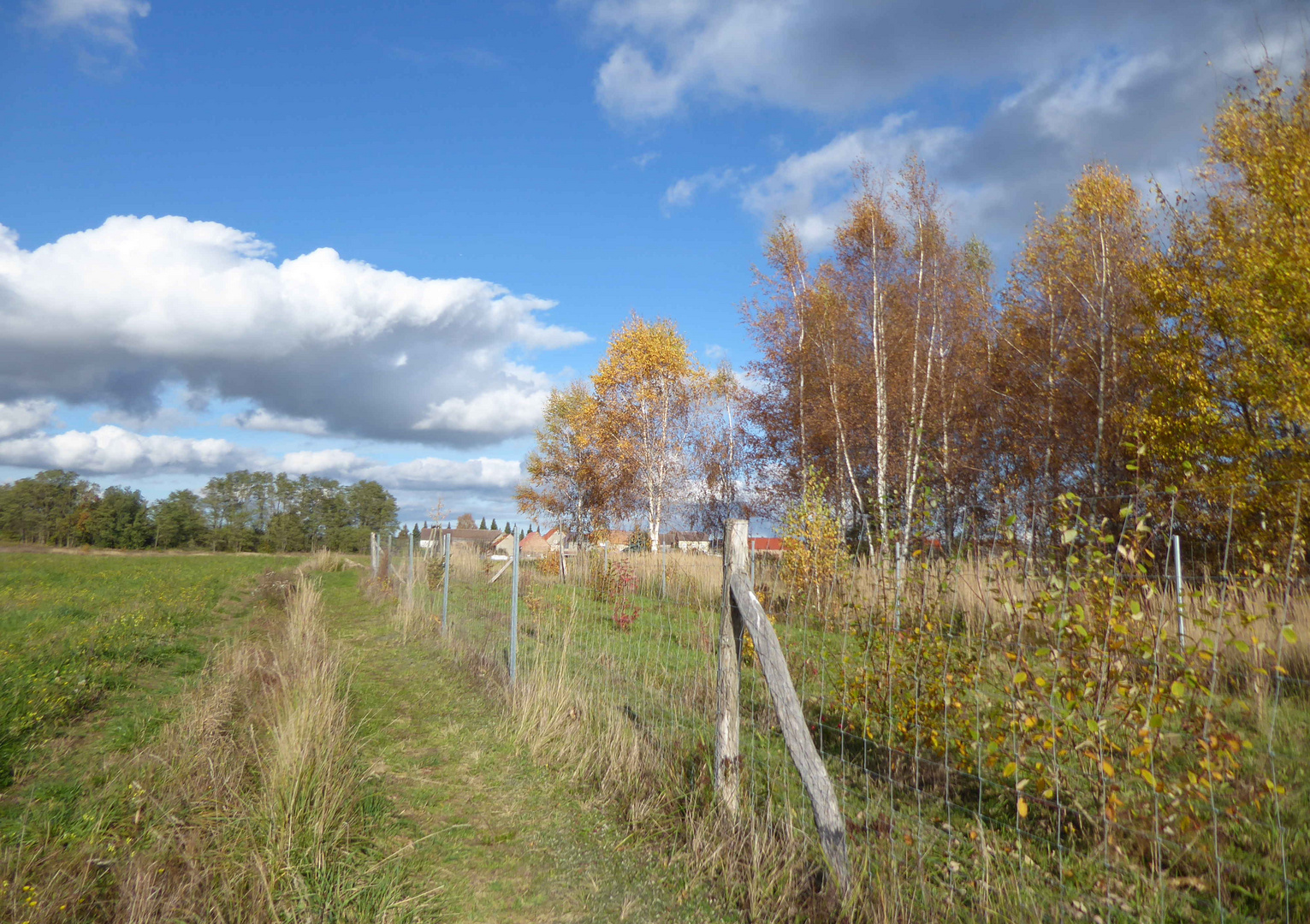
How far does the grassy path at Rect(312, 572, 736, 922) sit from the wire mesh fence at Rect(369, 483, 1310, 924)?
609 mm

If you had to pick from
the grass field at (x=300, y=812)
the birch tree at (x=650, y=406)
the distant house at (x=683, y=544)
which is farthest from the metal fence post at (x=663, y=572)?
the birch tree at (x=650, y=406)

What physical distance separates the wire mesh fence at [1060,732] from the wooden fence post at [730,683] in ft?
0.50

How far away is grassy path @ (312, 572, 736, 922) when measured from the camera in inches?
129

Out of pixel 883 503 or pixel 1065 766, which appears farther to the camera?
pixel 883 503

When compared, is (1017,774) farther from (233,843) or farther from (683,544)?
(683,544)

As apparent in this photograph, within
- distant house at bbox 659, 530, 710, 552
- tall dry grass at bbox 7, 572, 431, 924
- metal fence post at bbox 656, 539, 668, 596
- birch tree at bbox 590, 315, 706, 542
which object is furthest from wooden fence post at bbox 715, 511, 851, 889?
birch tree at bbox 590, 315, 706, 542

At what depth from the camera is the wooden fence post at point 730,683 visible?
3670 millimetres

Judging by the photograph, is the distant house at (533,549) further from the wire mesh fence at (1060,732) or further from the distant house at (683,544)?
the wire mesh fence at (1060,732)

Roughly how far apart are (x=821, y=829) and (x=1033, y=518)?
1806mm

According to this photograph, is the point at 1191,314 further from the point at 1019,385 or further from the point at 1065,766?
the point at 1065,766

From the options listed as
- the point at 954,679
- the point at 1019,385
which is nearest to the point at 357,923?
the point at 954,679

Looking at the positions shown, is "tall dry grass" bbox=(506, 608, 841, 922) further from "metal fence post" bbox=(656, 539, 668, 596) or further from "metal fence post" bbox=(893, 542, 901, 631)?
"metal fence post" bbox=(893, 542, 901, 631)

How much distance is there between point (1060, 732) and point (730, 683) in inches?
62.5

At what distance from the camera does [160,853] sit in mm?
3225
